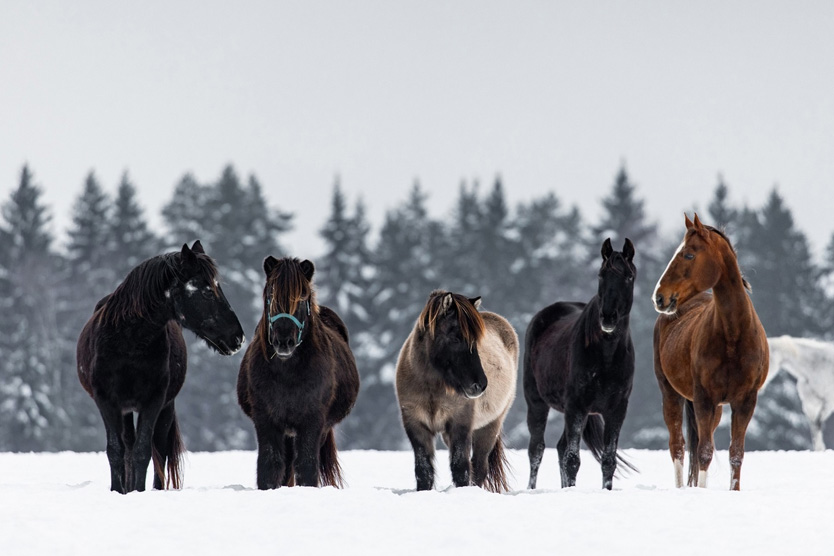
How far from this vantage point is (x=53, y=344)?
124ft

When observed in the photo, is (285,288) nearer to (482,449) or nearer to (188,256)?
(188,256)

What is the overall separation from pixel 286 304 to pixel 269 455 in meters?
1.23

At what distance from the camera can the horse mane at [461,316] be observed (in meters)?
8.77

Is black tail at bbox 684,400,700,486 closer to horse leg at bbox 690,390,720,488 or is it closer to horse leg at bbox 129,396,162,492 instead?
horse leg at bbox 690,390,720,488

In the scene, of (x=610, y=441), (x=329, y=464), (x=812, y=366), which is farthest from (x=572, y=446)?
(x=812, y=366)

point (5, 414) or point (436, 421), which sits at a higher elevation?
point (5, 414)

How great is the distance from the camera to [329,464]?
9.80 meters

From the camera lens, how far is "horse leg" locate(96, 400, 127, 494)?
28.1ft

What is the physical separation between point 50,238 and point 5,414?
7.70 m

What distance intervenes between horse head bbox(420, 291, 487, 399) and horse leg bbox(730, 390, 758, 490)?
2180 millimetres

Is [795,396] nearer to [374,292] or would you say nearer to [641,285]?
[641,285]

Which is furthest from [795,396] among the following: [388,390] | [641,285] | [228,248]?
[228,248]

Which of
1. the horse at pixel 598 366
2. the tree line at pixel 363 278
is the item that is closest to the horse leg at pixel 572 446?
the horse at pixel 598 366

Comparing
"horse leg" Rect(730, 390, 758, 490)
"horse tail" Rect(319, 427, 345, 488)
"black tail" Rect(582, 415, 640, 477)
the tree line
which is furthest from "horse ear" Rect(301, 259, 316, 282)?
the tree line
